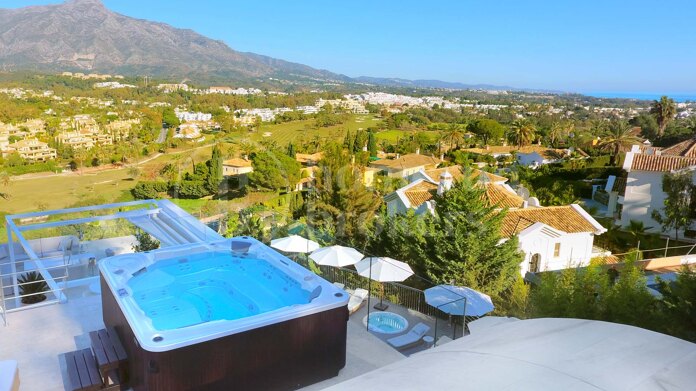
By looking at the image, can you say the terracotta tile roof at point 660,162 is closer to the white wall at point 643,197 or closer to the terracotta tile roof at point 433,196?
the white wall at point 643,197

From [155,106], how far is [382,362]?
78.0m

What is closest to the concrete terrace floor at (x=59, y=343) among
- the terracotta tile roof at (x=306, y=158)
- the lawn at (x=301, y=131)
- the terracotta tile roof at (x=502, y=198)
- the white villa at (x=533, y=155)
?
the terracotta tile roof at (x=502, y=198)

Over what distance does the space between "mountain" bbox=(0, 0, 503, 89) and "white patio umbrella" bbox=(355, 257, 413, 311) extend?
437ft

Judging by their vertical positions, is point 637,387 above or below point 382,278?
above

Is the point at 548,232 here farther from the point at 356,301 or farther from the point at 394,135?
the point at 394,135

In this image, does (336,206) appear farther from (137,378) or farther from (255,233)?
(137,378)

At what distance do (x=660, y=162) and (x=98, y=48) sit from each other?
170 metres

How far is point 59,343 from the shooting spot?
17.3 ft

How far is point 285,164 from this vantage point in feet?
117

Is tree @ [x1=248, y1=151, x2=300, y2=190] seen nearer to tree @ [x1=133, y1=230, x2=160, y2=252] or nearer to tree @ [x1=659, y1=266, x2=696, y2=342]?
tree @ [x1=133, y1=230, x2=160, y2=252]

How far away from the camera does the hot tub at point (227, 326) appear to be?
13.3 ft

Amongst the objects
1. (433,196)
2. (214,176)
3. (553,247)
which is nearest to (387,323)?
(553,247)

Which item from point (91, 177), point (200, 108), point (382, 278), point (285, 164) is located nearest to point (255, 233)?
point (382, 278)

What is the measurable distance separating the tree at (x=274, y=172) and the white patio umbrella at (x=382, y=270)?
26.7m
